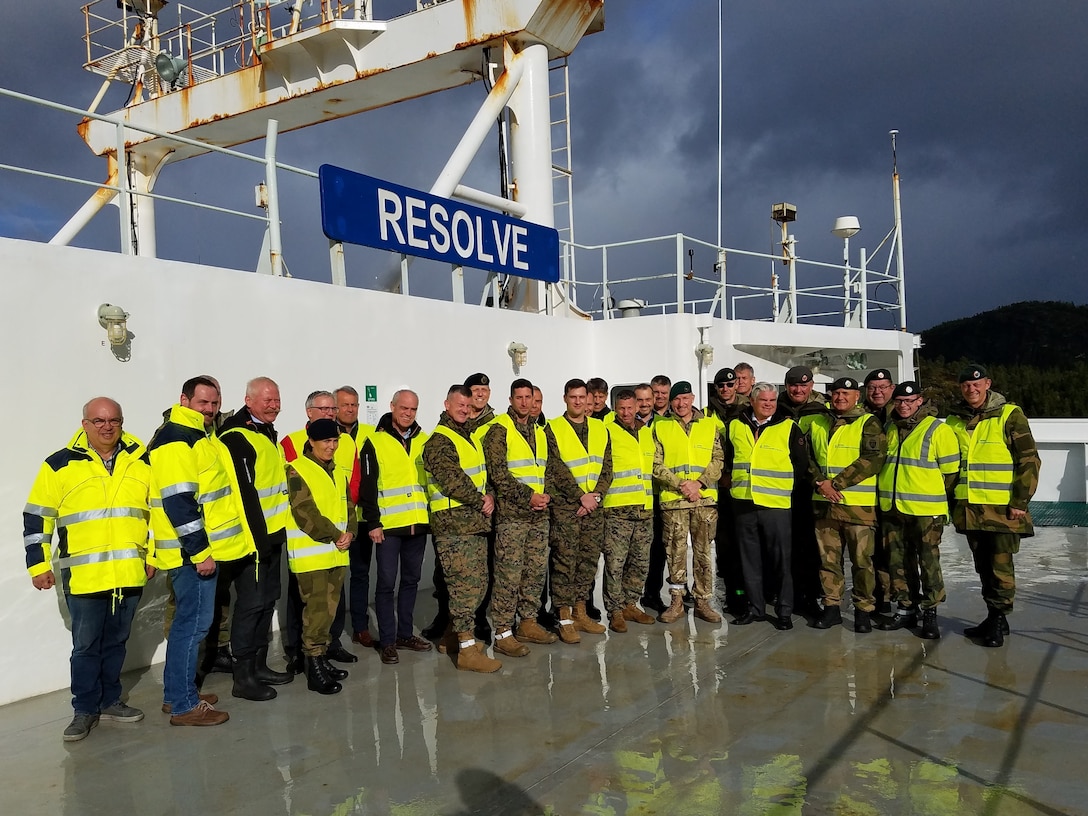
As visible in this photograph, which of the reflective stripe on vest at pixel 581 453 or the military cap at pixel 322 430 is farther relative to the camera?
the reflective stripe on vest at pixel 581 453

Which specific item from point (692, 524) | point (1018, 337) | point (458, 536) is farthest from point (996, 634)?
point (1018, 337)

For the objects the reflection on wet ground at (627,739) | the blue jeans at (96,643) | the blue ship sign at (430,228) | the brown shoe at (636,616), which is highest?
the blue ship sign at (430,228)

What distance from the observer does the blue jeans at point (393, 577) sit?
17.1 ft

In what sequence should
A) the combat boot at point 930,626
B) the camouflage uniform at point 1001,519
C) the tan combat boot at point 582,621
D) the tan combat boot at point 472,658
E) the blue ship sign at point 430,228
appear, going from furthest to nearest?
1. the blue ship sign at point 430,228
2. the tan combat boot at point 582,621
3. the combat boot at point 930,626
4. the camouflage uniform at point 1001,519
5. the tan combat boot at point 472,658

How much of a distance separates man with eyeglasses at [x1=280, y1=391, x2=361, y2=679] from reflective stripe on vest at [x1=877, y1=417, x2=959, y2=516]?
3.63 m

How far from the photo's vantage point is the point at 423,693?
4.57 meters

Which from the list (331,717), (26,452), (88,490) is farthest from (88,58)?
(331,717)

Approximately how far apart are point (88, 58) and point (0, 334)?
9.61m

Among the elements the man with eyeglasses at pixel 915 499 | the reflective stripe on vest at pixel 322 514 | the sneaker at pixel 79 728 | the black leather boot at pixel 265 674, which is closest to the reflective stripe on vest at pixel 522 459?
the reflective stripe on vest at pixel 322 514

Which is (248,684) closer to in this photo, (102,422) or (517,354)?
(102,422)

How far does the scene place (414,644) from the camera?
213 inches

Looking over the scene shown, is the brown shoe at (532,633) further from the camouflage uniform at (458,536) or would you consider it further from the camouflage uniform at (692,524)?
the camouflage uniform at (692,524)

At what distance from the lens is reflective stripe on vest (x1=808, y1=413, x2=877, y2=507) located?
17.9 ft

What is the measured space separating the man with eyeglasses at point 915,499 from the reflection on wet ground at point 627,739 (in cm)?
31
